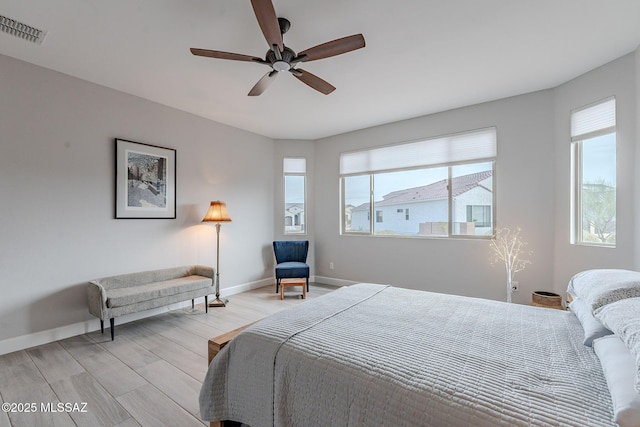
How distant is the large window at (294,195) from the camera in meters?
5.38

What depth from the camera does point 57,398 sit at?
1930mm

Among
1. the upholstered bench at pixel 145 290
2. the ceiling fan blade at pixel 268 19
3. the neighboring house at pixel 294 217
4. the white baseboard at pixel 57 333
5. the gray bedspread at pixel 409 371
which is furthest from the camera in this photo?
the neighboring house at pixel 294 217

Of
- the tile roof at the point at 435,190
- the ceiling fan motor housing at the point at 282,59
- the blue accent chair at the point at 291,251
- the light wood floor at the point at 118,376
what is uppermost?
the ceiling fan motor housing at the point at 282,59

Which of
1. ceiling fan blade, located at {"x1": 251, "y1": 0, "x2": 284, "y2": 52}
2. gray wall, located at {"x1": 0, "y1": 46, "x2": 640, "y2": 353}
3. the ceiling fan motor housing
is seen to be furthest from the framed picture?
ceiling fan blade, located at {"x1": 251, "y1": 0, "x2": 284, "y2": 52}

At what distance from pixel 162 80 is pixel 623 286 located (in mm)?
4038

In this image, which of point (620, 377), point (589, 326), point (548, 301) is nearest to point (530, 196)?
point (548, 301)

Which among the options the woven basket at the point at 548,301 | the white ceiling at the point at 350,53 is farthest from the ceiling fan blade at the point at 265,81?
the woven basket at the point at 548,301

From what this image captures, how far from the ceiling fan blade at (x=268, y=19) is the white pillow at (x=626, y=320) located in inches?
86.4

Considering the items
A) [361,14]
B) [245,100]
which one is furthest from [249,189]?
[361,14]

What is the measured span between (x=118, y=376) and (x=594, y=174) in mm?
4898

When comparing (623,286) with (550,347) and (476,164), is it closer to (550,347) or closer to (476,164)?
(550,347)

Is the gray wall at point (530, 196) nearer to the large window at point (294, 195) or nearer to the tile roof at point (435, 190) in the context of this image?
the tile roof at point (435, 190)

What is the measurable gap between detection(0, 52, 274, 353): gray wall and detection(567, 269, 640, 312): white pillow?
4.15 meters

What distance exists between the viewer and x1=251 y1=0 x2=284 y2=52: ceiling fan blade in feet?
5.23
